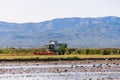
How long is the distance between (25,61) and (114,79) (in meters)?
31.6

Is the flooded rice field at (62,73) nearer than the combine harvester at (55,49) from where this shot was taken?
Yes

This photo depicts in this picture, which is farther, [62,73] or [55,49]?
[55,49]

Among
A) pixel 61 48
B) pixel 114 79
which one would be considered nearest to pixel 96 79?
pixel 114 79

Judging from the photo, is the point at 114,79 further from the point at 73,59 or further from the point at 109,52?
the point at 109,52

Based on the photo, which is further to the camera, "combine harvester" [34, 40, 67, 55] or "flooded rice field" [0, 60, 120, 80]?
"combine harvester" [34, 40, 67, 55]

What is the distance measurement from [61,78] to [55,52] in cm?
5648

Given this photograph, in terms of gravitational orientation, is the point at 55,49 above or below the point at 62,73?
above

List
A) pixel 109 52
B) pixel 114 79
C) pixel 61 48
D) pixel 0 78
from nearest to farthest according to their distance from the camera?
pixel 114 79 < pixel 0 78 < pixel 109 52 < pixel 61 48

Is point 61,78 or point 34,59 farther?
point 34,59

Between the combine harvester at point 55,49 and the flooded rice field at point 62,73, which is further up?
the combine harvester at point 55,49

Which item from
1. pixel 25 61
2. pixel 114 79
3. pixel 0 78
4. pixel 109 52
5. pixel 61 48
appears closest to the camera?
pixel 114 79

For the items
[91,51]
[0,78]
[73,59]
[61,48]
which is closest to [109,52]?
[91,51]

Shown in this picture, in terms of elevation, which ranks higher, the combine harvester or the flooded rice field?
the combine harvester

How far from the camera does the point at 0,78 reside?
130 ft
